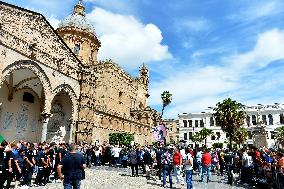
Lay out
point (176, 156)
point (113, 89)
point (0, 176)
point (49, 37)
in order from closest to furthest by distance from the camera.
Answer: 1. point (0, 176)
2. point (176, 156)
3. point (49, 37)
4. point (113, 89)

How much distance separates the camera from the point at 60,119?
1052 inches

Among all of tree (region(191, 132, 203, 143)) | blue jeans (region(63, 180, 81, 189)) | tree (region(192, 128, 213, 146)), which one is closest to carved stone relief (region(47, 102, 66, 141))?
blue jeans (region(63, 180, 81, 189))

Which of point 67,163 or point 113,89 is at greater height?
point 113,89

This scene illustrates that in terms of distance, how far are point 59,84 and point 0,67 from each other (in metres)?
6.62

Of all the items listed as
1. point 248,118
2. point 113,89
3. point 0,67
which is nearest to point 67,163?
point 0,67

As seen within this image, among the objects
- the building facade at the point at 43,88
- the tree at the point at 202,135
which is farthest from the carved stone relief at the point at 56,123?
the tree at the point at 202,135

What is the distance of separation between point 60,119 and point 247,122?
51.4m

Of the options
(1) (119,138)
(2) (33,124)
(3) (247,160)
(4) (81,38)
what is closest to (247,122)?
(1) (119,138)

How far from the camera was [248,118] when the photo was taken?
66.6 metres

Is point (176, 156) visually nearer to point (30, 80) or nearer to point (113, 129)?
point (30, 80)

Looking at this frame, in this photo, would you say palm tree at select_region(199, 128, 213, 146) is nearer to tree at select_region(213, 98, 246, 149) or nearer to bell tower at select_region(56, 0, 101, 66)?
tree at select_region(213, 98, 246, 149)

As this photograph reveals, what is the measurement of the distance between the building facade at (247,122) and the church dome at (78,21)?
35888mm

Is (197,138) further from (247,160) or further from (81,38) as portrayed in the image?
(247,160)

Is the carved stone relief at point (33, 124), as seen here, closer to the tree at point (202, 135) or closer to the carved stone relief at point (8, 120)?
the carved stone relief at point (8, 120)
